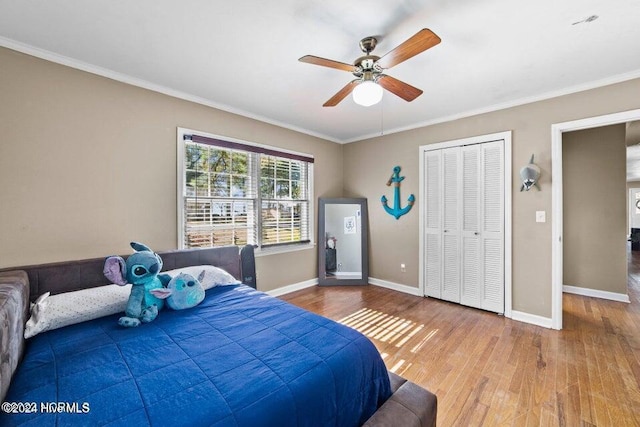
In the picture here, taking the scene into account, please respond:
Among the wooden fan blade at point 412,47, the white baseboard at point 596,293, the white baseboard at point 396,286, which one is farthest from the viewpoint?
the white baseboard at point 396,286

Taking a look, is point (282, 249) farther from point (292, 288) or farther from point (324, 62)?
point (324, 62)

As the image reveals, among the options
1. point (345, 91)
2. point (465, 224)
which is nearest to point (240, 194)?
point (345, 91)

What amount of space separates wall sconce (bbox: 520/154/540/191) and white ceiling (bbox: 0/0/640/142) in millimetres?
792

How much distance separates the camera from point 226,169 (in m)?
3.39

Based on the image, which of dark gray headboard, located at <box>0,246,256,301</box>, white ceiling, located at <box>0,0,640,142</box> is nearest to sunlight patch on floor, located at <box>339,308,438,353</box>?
dark gray headboard, located at <box>0,246,256,301</box>

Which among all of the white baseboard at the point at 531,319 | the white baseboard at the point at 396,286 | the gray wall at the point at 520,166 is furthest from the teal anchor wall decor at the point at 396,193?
the white baseboard at the point at 531,319

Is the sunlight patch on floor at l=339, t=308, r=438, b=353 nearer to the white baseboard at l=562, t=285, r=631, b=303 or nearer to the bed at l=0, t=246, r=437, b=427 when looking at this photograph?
the bed at l=0, t=246, r=437, b=427

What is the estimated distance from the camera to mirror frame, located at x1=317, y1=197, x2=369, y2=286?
448 centimetres

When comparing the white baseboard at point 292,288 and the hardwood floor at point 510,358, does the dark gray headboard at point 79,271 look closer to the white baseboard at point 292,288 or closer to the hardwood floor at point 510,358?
the white baseboard at point 292,288

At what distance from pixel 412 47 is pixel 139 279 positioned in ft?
7.68

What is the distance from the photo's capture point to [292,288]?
4.14 metres

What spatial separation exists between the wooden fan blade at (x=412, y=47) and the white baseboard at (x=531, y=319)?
10.2 feet

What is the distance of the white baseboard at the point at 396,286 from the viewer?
4.02 meters

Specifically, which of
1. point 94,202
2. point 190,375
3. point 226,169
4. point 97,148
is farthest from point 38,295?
point 226,169
